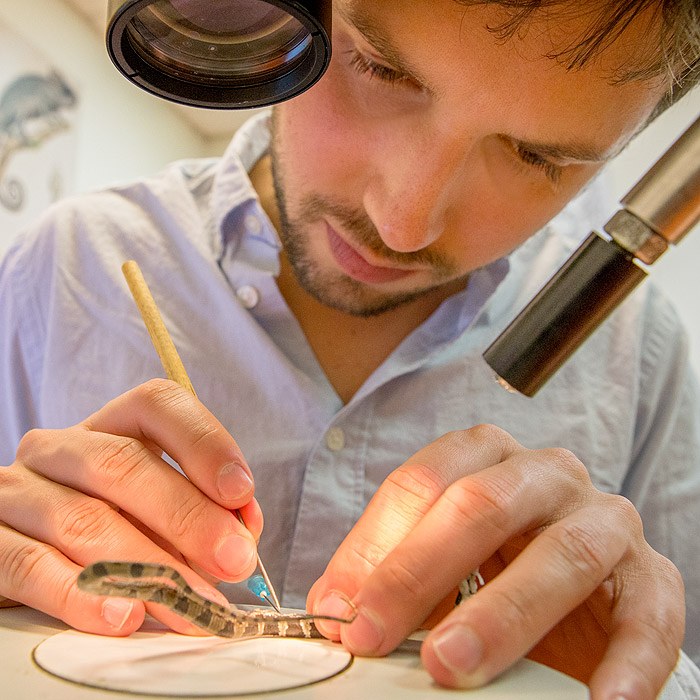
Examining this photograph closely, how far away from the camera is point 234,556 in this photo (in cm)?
69

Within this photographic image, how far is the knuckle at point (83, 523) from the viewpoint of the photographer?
28.4 inches

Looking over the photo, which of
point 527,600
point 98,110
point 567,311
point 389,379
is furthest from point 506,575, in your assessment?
point 98,110

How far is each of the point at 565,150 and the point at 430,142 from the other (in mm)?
165

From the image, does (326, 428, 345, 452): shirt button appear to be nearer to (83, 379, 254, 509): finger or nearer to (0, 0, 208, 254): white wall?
(83, 379, 254, 509): finger

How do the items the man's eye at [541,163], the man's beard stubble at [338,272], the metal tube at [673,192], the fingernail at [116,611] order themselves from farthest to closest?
the man's beard stubble at [338,272]
the man's eye at [541,163]
the fingernail at [116,611]
the metal tube at [673,192]

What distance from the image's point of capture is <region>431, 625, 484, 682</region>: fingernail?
1.76ft

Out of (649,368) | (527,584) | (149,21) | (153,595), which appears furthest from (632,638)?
(649,368)

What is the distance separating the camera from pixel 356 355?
1292 millimetres

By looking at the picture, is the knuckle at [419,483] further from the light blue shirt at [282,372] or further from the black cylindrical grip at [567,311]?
the light blue shirt at [282,372]

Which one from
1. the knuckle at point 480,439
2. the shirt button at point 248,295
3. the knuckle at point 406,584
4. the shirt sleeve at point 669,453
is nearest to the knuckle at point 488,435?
the knuckle at point 480,439

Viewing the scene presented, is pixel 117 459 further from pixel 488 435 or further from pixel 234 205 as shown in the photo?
pixel 234 205

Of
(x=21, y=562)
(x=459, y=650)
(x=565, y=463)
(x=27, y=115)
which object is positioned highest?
(x=565, y=463)

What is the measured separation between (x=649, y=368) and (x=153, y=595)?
3.77ft

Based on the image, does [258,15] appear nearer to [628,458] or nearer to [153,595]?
[153,595]
